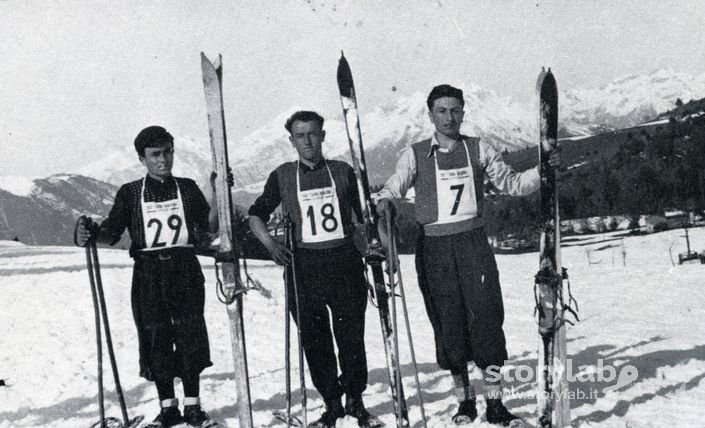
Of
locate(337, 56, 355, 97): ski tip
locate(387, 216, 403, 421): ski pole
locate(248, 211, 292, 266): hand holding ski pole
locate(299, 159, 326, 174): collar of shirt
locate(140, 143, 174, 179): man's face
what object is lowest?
locate(387, 216, 403, 421): ski pole

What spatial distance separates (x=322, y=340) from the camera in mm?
3867

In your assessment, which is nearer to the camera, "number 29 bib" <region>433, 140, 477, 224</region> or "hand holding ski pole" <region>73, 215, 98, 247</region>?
"number 29 bib" <region>433, 140, 477, 224</region>

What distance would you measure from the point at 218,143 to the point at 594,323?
24.2 feet

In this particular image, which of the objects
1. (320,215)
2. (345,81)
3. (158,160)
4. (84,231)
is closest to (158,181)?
(158,160)

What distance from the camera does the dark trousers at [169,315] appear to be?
159 inches

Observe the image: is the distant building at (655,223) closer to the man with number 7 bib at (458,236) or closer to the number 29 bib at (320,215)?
the man with number 7 bib at (458,236)

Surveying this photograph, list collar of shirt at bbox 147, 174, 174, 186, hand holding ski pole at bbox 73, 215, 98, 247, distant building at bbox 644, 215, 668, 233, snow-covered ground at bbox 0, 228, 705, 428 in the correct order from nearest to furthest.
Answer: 1. hand holding ski pole at bbox 73, 215, 98, 247
2. collar of shirt at bbox 147, 174, 174, 186
3. snow-covered ground at bbox 0, 228, 705, 428
4. distant building at bbox 644, 215, 668, 233

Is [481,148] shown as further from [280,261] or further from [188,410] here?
[188,410]

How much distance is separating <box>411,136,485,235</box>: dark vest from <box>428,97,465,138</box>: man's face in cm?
11

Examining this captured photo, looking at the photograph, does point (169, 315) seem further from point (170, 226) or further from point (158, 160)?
point (158, 160)

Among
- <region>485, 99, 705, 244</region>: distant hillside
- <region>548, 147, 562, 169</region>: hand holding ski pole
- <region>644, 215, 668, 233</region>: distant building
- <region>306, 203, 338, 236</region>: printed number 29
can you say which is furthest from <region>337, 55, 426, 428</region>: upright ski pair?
<region>485, 99, 705, 244</region>: distant hillside

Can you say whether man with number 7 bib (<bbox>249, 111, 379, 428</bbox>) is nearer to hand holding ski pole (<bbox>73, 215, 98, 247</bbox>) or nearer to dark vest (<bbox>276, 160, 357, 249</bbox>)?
dark vest (<bbox>276, 160, 357, 249</bbox>)

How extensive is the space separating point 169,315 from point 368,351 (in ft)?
12.2

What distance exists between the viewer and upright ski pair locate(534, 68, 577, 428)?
344cm
